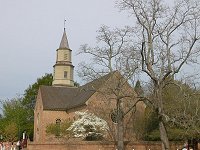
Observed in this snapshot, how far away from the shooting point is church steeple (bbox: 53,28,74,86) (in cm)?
7088

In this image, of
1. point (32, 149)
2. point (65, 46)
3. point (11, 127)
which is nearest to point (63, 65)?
point (65, 46)

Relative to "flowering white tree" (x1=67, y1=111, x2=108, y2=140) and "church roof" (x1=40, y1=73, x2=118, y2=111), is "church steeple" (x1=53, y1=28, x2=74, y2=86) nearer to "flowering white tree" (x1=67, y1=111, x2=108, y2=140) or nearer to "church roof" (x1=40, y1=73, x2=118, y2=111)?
"church roof" (x1=40, y1=73, x2=118, y2=111)

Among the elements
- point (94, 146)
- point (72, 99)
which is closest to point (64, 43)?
point (72, 99)

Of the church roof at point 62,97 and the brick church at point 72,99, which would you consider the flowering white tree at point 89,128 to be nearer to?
the brick church at point 72,99

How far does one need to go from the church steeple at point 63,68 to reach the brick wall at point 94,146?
31891mm

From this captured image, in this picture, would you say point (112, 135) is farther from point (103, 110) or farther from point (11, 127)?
point (11, 127)

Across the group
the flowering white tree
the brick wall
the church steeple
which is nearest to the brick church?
the church steeple

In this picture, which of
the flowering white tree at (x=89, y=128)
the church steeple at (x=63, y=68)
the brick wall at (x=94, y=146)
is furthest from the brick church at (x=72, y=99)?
the flowering white tree at (x=89, y=128)

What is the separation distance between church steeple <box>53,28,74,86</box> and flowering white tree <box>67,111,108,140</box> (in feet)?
79.9

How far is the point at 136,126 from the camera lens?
48625 mm

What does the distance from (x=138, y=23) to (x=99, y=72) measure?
7.55m

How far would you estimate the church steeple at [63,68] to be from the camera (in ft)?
233

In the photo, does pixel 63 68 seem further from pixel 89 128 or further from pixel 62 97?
pixel 89 128

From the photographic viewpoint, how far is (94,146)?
39.7 m
